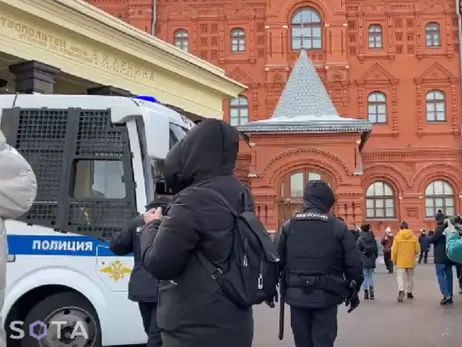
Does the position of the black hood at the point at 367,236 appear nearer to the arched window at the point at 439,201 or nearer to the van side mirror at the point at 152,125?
the van side mirror at the point at 152,125

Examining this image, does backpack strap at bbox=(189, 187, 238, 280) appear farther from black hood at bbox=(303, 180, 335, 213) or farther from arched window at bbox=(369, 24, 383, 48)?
arched window at bbox=(369, 24, 383, 48)

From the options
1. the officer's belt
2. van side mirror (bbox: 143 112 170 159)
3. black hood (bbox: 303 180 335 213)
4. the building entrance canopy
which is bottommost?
the officer's belt

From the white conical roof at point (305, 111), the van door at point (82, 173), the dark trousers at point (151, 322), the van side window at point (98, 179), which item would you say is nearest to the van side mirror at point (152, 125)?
the van door at point (82, 173)

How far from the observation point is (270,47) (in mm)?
32750

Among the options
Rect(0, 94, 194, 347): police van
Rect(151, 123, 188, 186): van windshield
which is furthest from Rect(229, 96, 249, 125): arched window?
Rect(0, 94, 194, 347): police van

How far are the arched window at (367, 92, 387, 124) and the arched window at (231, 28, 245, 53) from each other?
7348mm

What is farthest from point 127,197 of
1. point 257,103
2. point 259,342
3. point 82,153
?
point 257,103

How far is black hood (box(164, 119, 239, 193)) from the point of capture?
3168 millimetres

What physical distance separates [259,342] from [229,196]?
556 centimetres

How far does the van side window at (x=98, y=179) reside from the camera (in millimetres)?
6465

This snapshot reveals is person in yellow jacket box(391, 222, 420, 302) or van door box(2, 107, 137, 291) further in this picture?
person in yellow jacket box(391, 222, 420, 302)

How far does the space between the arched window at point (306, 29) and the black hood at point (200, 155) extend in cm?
3069

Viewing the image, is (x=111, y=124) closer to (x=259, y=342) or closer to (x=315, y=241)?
(x=315, y=241)

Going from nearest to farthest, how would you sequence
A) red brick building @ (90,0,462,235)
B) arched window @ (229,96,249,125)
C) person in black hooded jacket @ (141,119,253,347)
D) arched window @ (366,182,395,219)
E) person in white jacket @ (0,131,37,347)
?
1. person in black hooded jacket @ (141,119,253,347)
2. person in white jacket @ (0,131,37,347)
3. arched window @ (366,182,395,219)
4. red brick building @ (90,0,462,235)
5. arched window @ (229,96,249,125)
